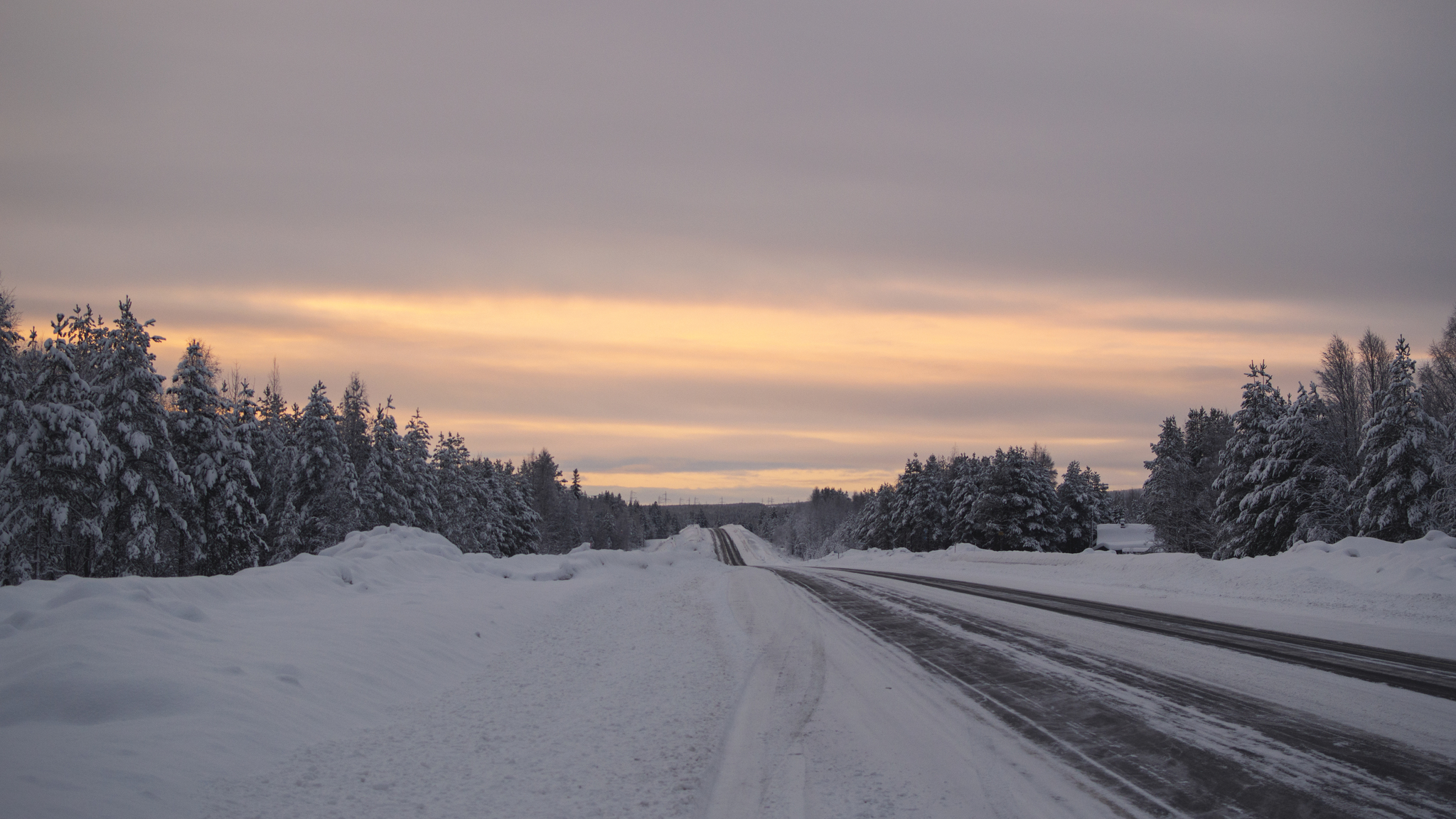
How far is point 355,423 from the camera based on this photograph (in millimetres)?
56562

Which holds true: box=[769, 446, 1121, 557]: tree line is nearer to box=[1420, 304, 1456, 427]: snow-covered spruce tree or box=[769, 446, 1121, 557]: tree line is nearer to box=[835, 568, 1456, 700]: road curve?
box=[1420, 304, 1456, 427]: snow-covered spruce tree

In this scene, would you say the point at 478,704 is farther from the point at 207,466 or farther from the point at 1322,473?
the point at 1322,473

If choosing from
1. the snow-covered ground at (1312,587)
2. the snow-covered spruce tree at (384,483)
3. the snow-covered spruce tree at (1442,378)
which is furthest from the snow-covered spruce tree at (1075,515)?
the snow-covered spruce tree at (384,483)

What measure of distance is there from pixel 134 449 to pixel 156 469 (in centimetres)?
192

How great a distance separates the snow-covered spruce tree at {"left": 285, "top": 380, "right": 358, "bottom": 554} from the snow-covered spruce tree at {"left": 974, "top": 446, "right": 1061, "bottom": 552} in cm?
4364

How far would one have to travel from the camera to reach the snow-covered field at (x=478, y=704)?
4.91 m

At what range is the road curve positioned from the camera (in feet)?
24.0

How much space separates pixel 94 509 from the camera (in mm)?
28375

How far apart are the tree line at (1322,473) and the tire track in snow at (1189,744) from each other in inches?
1159

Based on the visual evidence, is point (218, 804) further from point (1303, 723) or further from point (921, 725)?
point (1303, 723)

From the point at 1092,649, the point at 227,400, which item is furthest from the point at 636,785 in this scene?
the point at 227,400

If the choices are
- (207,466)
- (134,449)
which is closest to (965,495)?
(207,466)

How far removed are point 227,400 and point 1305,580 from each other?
42.2m

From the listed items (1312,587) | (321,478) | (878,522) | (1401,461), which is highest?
(1401,461)
